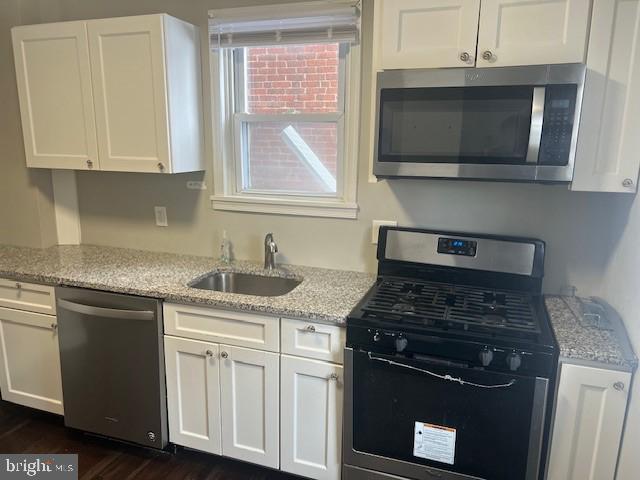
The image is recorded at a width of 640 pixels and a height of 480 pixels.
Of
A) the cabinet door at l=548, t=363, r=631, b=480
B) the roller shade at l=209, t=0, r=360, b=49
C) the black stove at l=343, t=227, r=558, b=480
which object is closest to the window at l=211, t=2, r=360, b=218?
the roller shade at l=209, t=0, r=360, b=49

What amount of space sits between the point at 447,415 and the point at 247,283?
1202mm

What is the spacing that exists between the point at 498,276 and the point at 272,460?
1.28 meters

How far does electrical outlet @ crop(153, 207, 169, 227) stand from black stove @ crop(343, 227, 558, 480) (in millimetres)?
1358

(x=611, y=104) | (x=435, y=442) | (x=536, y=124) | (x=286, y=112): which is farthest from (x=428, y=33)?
(x=435, y=442)

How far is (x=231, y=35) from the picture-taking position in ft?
7.77

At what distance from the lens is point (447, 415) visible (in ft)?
5.65

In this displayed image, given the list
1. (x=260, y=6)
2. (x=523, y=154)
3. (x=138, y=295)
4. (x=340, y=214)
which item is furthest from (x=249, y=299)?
(x=260, y=6)

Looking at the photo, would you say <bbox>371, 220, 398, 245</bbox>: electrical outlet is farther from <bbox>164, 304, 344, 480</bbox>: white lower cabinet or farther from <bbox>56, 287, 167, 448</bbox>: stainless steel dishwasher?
<bbox>56, 287, 167, 448</bbox>: stainless steel dishwasher

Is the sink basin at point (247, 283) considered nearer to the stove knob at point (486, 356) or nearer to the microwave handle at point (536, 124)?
the stove knob at point (486, 356)

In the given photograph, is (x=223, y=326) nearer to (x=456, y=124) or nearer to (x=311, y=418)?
(x=311, y=418)

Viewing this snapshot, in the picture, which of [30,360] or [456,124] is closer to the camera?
[456,124]

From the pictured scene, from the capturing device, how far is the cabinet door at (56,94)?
7.71 feet

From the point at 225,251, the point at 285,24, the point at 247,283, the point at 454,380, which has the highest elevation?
the point at 285,24

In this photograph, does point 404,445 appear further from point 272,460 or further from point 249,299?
point 249,299
